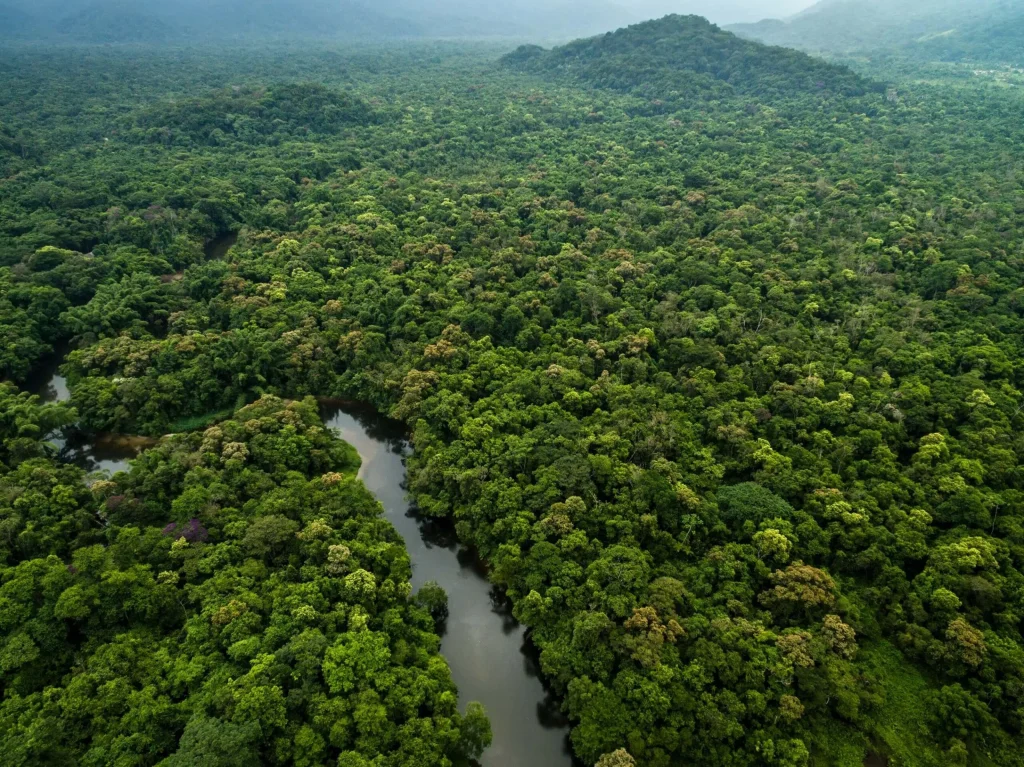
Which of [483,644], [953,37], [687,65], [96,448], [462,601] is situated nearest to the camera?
[483,644]

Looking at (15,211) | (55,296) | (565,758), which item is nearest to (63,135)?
(15,211)

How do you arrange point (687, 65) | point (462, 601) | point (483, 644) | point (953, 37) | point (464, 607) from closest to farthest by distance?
point (483, 644) < point (464, 607) < point (462, 601) < point (687, 65) < point (953, 37)

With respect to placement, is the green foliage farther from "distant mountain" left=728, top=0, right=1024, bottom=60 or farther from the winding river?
"distant mountain" left=728, top=0, right=1024, bottom=60

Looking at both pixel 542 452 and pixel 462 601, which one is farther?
pixel 542 452

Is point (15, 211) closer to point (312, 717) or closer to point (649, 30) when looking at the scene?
point (312, 717)

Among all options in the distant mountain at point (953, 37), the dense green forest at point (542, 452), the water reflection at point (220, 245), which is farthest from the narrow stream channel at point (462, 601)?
the distant mountain at point (953, 37)

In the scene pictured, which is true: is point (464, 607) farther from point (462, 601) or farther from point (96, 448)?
point (96, 448)

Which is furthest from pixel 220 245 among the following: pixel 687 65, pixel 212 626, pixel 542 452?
pixel 687 65
